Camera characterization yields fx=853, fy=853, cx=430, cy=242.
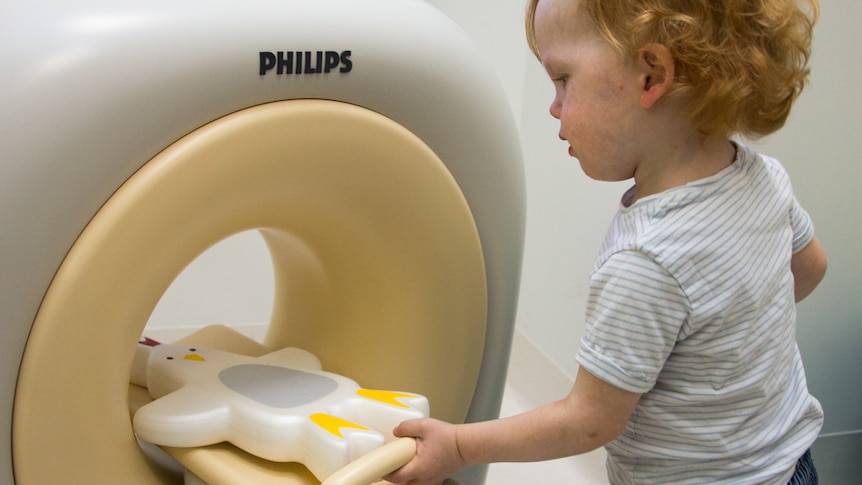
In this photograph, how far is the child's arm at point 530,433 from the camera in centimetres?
58

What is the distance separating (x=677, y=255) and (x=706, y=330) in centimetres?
6

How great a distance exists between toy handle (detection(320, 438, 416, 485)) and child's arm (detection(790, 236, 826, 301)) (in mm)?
347

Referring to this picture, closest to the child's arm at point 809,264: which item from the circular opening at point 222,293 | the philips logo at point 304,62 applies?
the philips logo at point 304,62

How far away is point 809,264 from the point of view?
2.31 feet

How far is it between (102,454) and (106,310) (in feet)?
0.36

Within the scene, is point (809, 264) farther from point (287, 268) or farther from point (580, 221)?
point (580, 221)

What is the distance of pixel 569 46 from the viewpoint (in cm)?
58

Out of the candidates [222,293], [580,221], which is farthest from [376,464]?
[222,293]

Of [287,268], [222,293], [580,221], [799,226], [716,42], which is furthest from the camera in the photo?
[222,293]

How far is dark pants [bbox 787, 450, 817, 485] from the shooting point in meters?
0.67

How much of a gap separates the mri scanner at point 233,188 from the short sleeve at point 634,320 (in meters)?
0.20

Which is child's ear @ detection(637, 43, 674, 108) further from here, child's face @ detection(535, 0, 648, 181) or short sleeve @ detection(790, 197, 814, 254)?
short sleeve @ detection(790, 197, 814, 254)

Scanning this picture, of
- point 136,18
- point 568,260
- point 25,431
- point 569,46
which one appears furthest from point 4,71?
point 568,260

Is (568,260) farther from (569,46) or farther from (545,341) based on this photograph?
(569,46)
